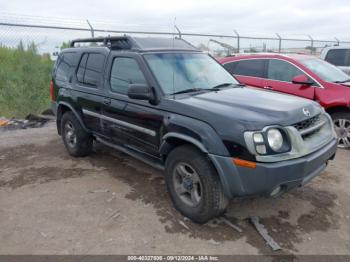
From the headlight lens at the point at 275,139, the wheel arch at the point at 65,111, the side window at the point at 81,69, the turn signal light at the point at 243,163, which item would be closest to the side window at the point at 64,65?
the side window at the point at 81,69

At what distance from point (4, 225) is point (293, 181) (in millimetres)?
3032

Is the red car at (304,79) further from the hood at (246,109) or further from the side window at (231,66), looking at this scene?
the hood at (246,109)

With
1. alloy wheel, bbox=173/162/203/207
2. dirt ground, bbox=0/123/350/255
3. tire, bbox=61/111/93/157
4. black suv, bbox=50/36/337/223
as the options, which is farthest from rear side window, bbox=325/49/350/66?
alloy wheel, bbox=173/162/203/207

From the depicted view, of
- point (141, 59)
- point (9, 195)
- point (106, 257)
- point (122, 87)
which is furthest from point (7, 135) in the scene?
point (106, 257)

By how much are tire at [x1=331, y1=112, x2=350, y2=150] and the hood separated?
2.55 m

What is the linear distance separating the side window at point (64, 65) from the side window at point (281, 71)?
381 centimetres

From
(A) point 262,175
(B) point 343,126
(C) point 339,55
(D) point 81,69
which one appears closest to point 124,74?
(D) point 81,69

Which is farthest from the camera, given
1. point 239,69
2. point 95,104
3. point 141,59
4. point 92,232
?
point 239,69

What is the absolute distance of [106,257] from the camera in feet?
10.2

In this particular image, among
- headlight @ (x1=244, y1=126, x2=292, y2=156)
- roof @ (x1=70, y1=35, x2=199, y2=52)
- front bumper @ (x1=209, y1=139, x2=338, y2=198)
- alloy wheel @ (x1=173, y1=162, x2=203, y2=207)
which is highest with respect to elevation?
roof @ (x1=70, y1=35, x2=199, y2=52)

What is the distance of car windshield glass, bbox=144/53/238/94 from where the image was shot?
4.01 metres

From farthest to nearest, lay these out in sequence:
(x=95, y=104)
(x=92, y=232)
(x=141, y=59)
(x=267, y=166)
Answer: (x=95, y=104) → (x=141, y=59) → (x=92, y=232) → (x=267, y=166)

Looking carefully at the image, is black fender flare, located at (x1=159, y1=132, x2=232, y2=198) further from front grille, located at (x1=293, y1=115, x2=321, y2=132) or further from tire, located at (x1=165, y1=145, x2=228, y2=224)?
front grille, located at (x1=293, y1=115, x2=321, y2=132)

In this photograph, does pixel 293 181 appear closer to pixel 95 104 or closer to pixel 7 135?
pixel 95 104
